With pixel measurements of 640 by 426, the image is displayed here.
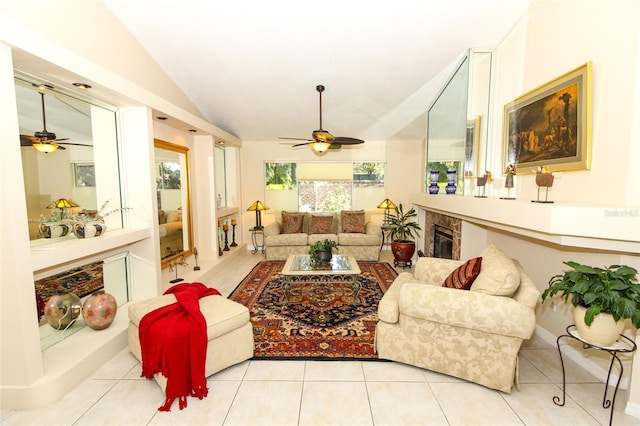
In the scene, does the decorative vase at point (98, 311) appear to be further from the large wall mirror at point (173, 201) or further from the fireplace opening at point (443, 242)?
the fireplace opening at point (443, 242)

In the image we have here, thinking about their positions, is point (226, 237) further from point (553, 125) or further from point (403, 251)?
point (553, 125)

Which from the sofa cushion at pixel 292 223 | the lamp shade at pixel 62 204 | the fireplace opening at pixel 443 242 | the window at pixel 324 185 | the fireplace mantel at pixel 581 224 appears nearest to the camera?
the fireplace mantel at pixel 581 224

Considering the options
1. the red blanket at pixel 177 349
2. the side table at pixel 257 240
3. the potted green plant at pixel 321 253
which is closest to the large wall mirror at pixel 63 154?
the red blanket at pixel 177 349

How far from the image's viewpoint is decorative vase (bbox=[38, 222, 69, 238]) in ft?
7.89

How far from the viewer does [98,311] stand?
257 cm

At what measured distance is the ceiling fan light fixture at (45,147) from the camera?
2.35 m

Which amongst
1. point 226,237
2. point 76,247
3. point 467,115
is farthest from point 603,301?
point 226,237

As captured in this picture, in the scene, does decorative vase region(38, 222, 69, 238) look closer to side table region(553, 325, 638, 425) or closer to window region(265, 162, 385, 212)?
side table region(553, 325, 638, 425)

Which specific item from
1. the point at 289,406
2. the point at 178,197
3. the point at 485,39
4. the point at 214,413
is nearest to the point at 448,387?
the point at 289,406

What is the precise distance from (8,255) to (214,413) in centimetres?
169

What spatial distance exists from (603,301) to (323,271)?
8.16 ft

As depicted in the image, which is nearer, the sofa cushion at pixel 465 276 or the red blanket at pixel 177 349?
the red blanket at pixel 177 349

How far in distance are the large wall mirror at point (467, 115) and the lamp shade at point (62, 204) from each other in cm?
446

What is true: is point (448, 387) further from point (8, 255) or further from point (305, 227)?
point (305, 227)
